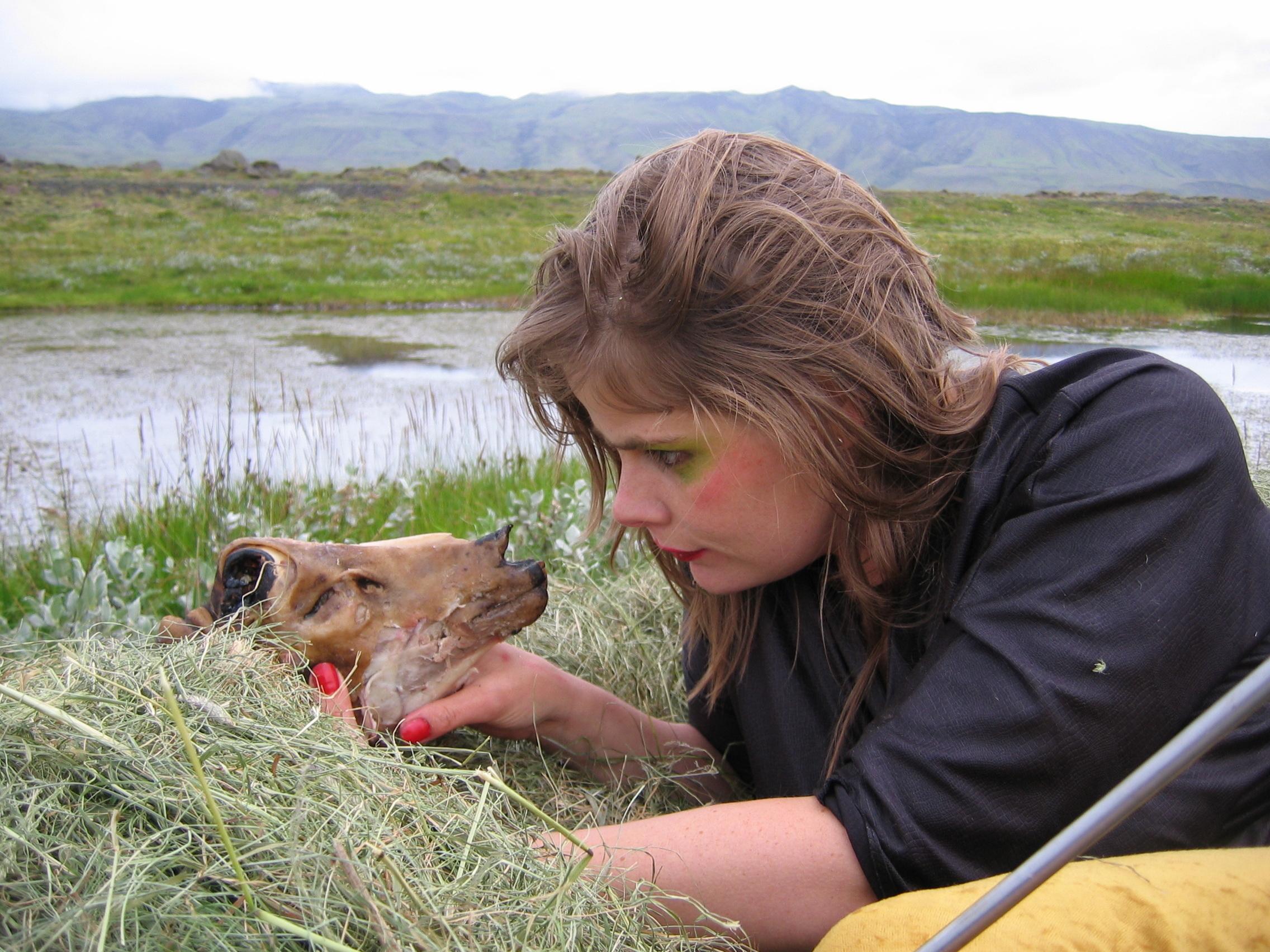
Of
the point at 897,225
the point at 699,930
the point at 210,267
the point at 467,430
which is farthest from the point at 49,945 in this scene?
the point at 210,267

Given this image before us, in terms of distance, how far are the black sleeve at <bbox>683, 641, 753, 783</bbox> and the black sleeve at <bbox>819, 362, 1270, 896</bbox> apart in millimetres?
947

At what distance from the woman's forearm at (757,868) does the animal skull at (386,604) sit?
0.61 meters

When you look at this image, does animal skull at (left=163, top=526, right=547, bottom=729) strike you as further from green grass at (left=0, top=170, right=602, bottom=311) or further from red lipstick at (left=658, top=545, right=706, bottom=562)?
green grass at (left=0, top=170, right=602, bottom=311)

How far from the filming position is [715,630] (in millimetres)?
2285

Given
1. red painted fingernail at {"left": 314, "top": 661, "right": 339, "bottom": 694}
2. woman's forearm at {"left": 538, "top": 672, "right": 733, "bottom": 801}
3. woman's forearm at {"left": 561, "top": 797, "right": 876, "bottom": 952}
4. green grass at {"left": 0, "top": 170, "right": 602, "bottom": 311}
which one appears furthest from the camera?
green grass at {"left": 0, "top": 170, "right": 602, "bottom": 311}

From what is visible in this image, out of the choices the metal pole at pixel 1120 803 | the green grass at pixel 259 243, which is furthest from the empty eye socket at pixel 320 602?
the green grass at pixel 259 243

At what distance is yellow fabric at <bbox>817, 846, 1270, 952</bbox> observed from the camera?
1252mm

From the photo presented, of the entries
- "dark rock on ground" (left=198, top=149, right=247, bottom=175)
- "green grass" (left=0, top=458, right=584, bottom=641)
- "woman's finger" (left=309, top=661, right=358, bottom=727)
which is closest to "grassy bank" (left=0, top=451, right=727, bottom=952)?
"woman's finger" (left=309, top=661, right=358, bottom=727)

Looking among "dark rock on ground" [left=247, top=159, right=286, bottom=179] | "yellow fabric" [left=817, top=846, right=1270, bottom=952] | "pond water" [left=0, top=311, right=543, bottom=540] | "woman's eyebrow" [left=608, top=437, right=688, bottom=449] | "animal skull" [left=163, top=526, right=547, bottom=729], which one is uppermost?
"dark rock on ground" [left=247, top=159, right=286, bottom=179]

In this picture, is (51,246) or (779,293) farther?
(51,246)

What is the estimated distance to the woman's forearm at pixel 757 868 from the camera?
150cm

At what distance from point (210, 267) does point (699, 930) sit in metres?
22.7

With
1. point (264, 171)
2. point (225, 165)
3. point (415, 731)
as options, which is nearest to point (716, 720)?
point (415, 731)

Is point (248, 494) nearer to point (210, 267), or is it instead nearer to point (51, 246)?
point (210, 267)
